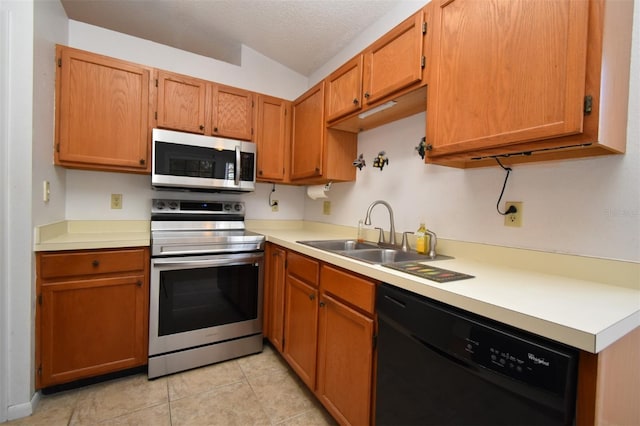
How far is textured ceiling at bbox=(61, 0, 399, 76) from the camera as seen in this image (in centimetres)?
206

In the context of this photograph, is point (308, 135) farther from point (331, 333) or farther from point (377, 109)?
point (331, 333)

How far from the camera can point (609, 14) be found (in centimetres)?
85

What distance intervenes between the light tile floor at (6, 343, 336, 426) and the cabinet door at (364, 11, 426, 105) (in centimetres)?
182

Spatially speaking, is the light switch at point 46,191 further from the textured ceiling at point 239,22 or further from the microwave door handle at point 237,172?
the textured ceiling at point 239,22

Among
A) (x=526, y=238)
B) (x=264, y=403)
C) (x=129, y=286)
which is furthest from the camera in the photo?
(x=129, y=286)

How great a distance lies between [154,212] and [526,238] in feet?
8.08

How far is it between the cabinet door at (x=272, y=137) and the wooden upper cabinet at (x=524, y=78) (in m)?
1.55

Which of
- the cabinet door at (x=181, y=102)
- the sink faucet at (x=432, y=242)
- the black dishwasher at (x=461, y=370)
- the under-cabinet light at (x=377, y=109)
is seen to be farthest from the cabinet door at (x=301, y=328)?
the cabinet door at (x=181, y=102)

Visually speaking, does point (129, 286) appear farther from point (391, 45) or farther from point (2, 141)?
point (391, 45)

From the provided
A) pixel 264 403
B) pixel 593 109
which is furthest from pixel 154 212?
pixel 593 109

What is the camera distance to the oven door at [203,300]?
1.88m

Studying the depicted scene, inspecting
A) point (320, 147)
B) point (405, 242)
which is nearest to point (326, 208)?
point (320, 147)

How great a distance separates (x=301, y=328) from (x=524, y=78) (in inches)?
64.5

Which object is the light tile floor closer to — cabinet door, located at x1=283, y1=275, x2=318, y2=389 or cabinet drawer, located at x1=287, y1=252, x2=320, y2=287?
cabinet door, located at x1=283, y1=275, x2=318, y2=389
